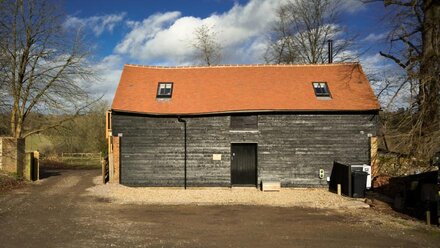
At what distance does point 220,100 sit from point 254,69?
3.53 meters

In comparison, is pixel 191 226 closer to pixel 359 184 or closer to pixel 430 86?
pixel 359 184

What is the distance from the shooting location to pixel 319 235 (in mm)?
9242

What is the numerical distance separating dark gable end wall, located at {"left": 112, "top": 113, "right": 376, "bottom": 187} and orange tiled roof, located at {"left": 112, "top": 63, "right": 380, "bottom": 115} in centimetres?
48

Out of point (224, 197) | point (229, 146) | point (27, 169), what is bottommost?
point (224, 197)

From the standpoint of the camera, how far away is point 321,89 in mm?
18906

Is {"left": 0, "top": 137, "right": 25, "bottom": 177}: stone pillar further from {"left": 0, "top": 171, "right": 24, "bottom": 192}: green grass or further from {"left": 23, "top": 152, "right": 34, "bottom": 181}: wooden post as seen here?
{"left": 0, "top": 171, "right": 24, "bottom": 192}: green grass

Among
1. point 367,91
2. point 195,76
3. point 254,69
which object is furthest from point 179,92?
point 367,91

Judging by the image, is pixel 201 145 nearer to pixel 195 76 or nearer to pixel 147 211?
pixel 195 76

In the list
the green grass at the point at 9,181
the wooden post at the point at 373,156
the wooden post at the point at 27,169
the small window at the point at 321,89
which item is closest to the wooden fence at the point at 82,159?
the wooden post at the point at 27,169

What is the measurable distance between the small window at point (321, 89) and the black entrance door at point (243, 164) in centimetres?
418

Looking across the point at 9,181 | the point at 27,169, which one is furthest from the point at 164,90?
the point at 9,181

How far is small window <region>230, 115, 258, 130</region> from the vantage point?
1772 centimetres

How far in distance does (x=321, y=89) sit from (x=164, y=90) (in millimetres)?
→ 7886

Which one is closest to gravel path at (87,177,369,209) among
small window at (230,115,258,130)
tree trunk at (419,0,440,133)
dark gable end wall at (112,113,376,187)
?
dark gable end wall at (112,113,376,187)
